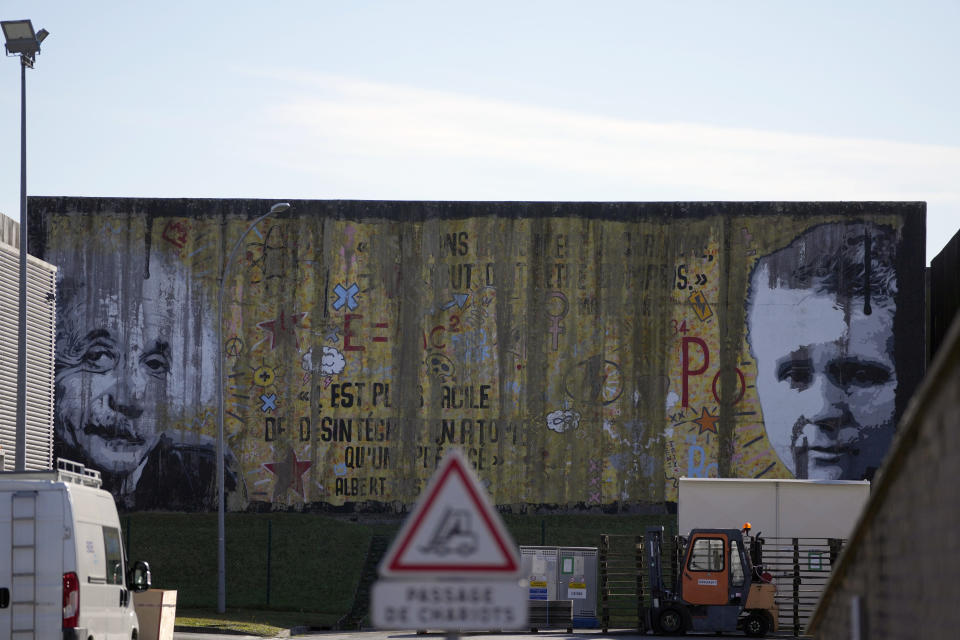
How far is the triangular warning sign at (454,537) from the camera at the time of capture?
22.5 feet

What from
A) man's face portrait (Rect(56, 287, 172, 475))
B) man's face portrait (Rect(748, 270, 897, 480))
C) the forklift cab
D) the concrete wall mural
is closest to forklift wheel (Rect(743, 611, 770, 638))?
the forklift cab

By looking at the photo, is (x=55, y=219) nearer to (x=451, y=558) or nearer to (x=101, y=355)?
(x=101, y=355)

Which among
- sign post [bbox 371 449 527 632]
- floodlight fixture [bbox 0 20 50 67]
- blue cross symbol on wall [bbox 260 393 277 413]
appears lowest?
sign post [bbox 371 449 527 632]

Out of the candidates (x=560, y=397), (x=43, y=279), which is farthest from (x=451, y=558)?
(x=560, y=397)

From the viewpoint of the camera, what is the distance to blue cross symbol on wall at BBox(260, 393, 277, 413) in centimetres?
4862

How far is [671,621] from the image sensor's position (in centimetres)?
2928

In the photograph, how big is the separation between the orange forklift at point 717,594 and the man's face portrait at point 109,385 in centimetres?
2436

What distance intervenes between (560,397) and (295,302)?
9.57 metres

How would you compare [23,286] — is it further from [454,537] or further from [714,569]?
[454,537]

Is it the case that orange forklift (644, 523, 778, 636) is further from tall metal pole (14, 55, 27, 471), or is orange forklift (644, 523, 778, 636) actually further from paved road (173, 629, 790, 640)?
tall metal pole (14, 55, 27, 471)

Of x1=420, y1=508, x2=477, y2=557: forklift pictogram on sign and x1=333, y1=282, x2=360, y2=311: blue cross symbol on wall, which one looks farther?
x1=333, y1=282, x2=360, y2=311: blue cross symbol on wall

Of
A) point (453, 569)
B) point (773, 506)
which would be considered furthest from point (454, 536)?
point (773, 506)

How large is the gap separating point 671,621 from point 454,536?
2328 cm

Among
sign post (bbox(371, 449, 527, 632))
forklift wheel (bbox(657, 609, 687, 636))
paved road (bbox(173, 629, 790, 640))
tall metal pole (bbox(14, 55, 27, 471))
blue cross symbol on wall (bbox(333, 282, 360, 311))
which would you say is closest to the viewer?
sign post (bbox(371, 449, 527, 632))
